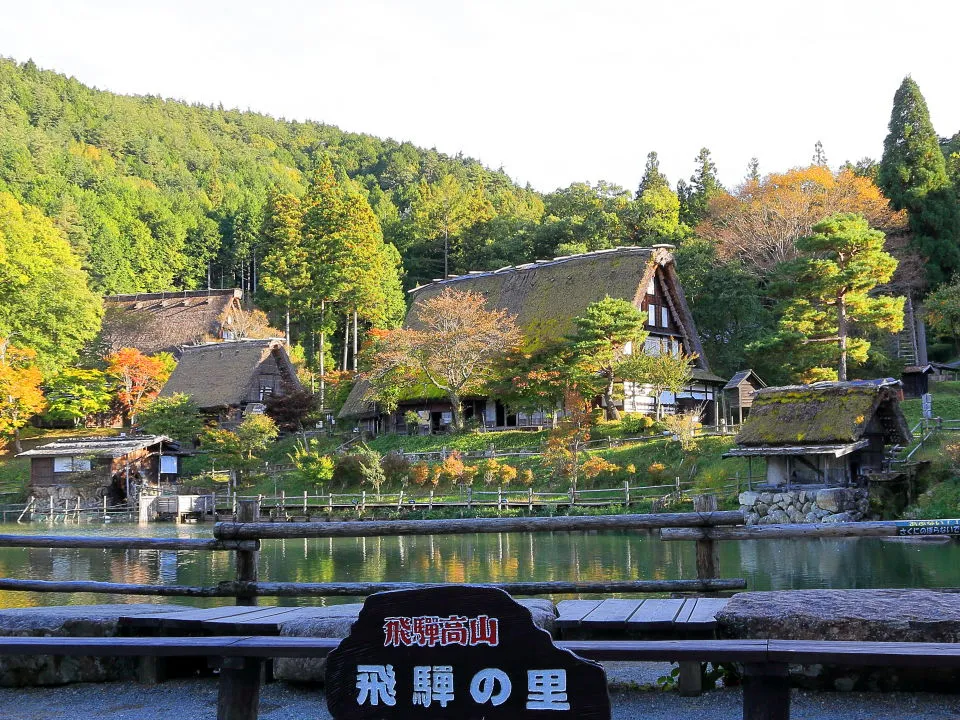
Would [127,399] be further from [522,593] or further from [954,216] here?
[522,593]

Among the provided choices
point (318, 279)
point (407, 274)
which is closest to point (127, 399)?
point (318, 279)

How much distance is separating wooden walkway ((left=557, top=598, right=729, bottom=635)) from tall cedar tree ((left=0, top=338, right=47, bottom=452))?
37.5m

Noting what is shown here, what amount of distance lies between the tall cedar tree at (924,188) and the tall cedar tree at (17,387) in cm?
3732

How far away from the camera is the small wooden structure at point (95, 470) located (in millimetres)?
33031

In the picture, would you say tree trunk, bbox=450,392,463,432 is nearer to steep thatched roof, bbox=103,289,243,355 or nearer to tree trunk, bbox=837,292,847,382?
tree trunk, bbox=837,292,847,382

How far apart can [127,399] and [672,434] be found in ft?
91.0

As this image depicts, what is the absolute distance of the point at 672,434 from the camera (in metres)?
26.8

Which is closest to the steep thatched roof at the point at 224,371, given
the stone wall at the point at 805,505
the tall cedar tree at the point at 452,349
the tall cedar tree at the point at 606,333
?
the tall cedar tree at the point at 452,349

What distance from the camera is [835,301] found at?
26359 mm

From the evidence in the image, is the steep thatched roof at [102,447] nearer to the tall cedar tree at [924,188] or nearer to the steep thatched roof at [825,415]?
the steep thatched roof at [825,415]

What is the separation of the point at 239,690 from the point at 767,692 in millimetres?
1992

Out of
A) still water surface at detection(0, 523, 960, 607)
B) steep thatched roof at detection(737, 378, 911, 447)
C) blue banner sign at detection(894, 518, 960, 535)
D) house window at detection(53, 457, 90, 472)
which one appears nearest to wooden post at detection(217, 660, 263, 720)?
blue banner sign at detection(894, 518, 960, 535)

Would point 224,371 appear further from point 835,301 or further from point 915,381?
point 915,381

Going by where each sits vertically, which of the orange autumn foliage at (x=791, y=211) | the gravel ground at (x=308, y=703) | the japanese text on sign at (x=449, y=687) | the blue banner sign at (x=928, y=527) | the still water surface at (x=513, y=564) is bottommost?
the still water surface at (x=513, y=564)
